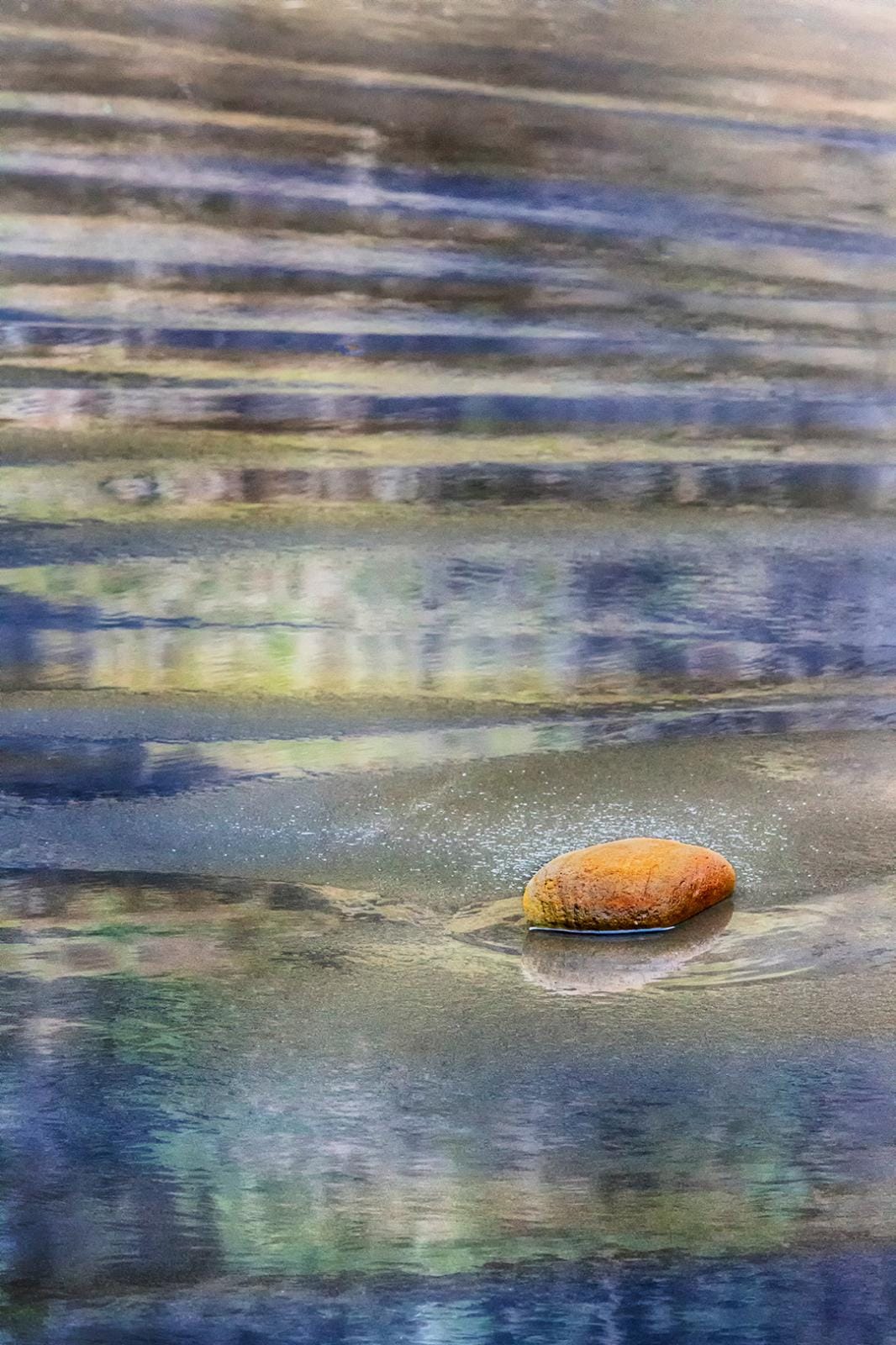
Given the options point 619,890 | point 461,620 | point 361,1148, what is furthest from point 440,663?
point 361,1148

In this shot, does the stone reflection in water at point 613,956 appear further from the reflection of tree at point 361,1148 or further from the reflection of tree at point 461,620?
the reflection of tree at point 461,620

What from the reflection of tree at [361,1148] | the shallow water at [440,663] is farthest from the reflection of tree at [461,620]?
the reflection of tree at [361,1148]

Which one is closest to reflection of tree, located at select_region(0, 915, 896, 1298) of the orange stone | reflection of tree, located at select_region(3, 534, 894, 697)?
the orange stone

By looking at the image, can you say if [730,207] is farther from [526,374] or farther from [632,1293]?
[632,1293]

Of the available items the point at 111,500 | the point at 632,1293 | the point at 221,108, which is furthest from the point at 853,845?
the point at 221,108

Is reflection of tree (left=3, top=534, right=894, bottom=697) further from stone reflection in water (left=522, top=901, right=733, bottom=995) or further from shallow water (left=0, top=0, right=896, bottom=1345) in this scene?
stone reflection in water (left=522, top=901, right=733, bottom=995)

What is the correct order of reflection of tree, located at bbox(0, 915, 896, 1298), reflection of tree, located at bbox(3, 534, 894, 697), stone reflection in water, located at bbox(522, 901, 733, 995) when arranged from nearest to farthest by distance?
reflection of tree, located at bbox(0, 915, 896, 1298) → stone reflection in water, located at bbox(522, 901, 733, 995) → reflection of tree, located at bbox(3, 534, 894, 697)

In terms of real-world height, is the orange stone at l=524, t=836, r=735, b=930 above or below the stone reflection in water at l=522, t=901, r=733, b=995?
above
